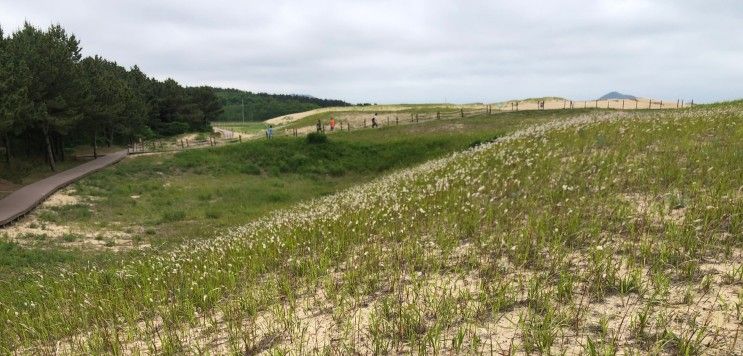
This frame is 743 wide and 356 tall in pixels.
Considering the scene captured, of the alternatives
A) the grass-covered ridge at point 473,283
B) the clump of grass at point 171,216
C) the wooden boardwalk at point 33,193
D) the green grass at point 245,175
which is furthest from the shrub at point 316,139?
the grass-covered ridge at point 473,283

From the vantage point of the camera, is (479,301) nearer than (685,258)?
Yes

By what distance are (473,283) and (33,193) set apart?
31.0m

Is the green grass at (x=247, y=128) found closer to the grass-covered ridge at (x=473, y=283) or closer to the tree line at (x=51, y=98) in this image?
the tree line at (x=51, y=98)

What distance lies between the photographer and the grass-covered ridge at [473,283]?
175 inches

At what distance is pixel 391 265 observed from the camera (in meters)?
6.73

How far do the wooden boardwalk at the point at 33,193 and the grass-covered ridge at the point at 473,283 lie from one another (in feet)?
52.1

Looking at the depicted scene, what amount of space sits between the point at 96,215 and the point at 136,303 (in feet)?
72.2

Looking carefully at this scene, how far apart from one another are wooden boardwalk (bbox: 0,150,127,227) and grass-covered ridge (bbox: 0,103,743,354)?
15.9 m

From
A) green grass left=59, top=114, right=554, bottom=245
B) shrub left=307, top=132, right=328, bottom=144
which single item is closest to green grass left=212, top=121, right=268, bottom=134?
shrub left=307, top=132, right=328, bottom=144

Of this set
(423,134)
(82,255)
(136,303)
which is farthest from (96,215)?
(423,134)

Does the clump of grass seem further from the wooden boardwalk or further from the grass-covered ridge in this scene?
the grass-covered ridge

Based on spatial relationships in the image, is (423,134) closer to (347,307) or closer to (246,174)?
(246,174)

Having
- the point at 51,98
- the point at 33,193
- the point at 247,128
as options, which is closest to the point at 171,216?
the point at 33,193

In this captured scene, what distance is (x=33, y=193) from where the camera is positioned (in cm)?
2753
